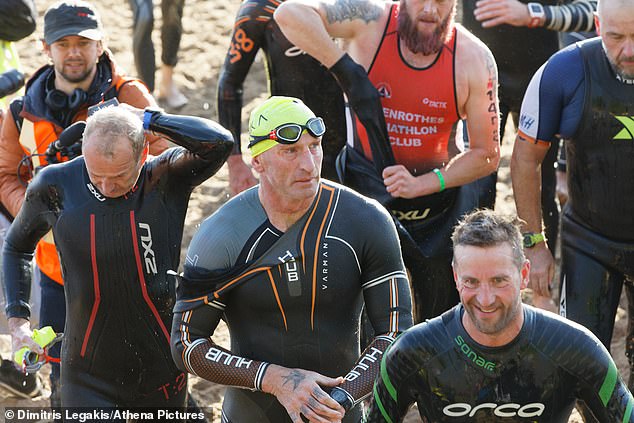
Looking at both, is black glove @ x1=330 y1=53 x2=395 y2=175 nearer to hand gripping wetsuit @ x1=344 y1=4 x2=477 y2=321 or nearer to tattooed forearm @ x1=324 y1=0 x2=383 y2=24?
hand gripping wetsuit @ x1=344 y1=4 x2=477 y2=321

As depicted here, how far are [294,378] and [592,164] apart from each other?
6.31 ft

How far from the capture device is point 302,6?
5.95 m

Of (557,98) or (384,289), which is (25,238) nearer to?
(384,289)

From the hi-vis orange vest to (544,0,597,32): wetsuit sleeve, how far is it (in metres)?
2.74

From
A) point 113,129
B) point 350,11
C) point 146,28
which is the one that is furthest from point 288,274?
point 146,28

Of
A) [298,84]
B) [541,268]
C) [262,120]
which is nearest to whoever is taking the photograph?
[262,120]

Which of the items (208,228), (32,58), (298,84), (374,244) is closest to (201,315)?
(208,228)

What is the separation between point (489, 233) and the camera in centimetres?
390

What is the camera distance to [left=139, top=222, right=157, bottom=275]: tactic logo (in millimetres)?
5195

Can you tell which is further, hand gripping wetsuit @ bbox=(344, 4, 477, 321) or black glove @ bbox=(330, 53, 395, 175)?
hand gripping wetsuit @ bbox=(344, 4, 477, 321)

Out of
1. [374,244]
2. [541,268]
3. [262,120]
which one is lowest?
[541,268]

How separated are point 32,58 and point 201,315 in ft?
27.1

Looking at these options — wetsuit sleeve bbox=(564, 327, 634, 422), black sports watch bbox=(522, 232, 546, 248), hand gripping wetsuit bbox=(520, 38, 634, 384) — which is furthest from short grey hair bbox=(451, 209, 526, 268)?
black sports watch bbox=(522, 232, 546, 248)

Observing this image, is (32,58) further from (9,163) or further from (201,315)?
(201,315)
